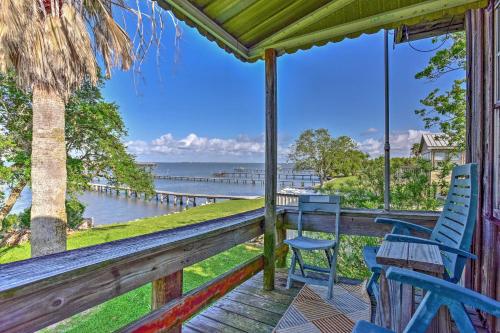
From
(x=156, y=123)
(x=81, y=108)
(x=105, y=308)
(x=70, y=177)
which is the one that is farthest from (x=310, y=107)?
(x=156, y=123)

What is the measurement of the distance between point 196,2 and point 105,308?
4.27 m

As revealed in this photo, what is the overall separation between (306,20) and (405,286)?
68.3 inches

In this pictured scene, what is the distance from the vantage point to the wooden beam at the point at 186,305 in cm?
139

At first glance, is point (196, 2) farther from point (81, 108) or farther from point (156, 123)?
point (156, 123)

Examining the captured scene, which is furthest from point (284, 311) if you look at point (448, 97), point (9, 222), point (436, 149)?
point (9, 222)

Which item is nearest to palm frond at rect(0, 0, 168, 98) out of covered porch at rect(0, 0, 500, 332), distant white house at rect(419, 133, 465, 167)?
covered porch at rect(0, 0, 500, 332)

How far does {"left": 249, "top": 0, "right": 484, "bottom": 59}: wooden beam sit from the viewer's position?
5.41 ft

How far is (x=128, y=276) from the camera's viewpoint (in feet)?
4.20

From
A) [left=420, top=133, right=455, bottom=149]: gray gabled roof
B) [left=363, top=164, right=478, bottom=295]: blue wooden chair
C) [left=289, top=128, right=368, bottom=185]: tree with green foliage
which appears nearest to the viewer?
[left=363, top=164, right=478, bottom=295]: blue wooden chair

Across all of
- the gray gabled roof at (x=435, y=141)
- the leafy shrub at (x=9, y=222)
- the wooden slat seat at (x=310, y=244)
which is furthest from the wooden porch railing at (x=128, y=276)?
the leafy shrub at (x=9, y=222)

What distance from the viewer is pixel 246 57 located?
244cm

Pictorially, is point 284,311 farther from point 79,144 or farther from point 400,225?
point 79,144

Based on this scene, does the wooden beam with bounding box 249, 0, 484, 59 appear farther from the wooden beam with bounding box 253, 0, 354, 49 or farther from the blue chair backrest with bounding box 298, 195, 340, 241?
the blue chair backrest with bounding box 298, 195, 340, 241

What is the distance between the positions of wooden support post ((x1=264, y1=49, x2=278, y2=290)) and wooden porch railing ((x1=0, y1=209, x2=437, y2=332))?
0.15 metres
